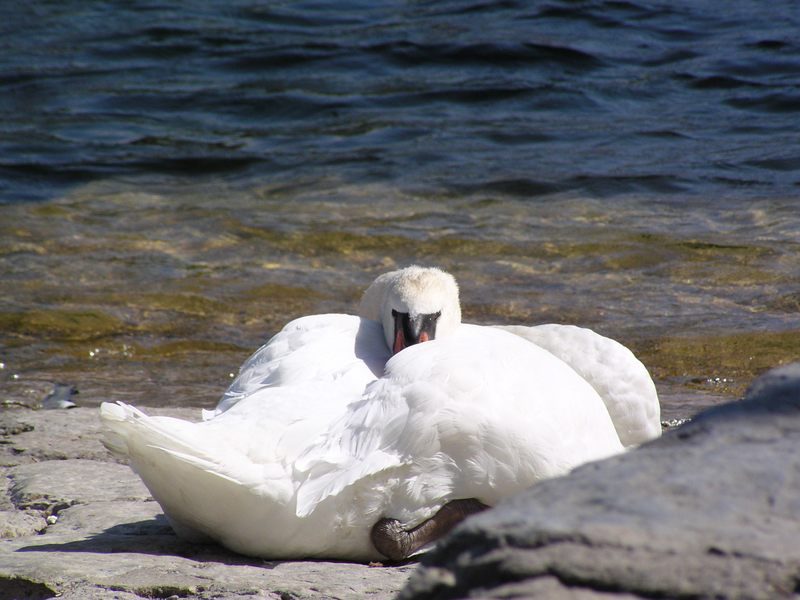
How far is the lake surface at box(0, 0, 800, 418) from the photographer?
6453mm

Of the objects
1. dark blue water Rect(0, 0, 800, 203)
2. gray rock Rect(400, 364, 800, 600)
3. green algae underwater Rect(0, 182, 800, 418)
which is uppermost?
gray rock Rect(400, 364, 800, 600)

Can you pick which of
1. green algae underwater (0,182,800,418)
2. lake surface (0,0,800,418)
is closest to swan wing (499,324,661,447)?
green algae underwater (0,182,800,418)

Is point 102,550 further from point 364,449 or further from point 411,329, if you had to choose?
point 411,329

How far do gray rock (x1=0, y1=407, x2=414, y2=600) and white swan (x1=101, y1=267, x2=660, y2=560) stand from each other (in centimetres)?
11

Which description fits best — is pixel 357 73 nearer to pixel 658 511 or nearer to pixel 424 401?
pixel 424 401

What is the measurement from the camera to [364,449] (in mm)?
2762

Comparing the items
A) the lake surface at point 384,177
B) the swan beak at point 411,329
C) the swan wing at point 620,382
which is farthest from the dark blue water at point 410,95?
the swan beak at point 411,329

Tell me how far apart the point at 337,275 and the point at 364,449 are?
4777 mm

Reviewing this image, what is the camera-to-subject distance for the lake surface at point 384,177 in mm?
6453

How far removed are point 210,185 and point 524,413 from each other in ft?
23.9

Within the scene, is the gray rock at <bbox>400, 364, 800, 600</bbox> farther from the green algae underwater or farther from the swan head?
the green algae underwater

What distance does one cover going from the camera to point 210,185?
32.3ft

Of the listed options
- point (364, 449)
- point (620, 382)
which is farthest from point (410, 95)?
point (364, 449)

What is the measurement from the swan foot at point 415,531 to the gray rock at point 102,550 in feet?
0.17
